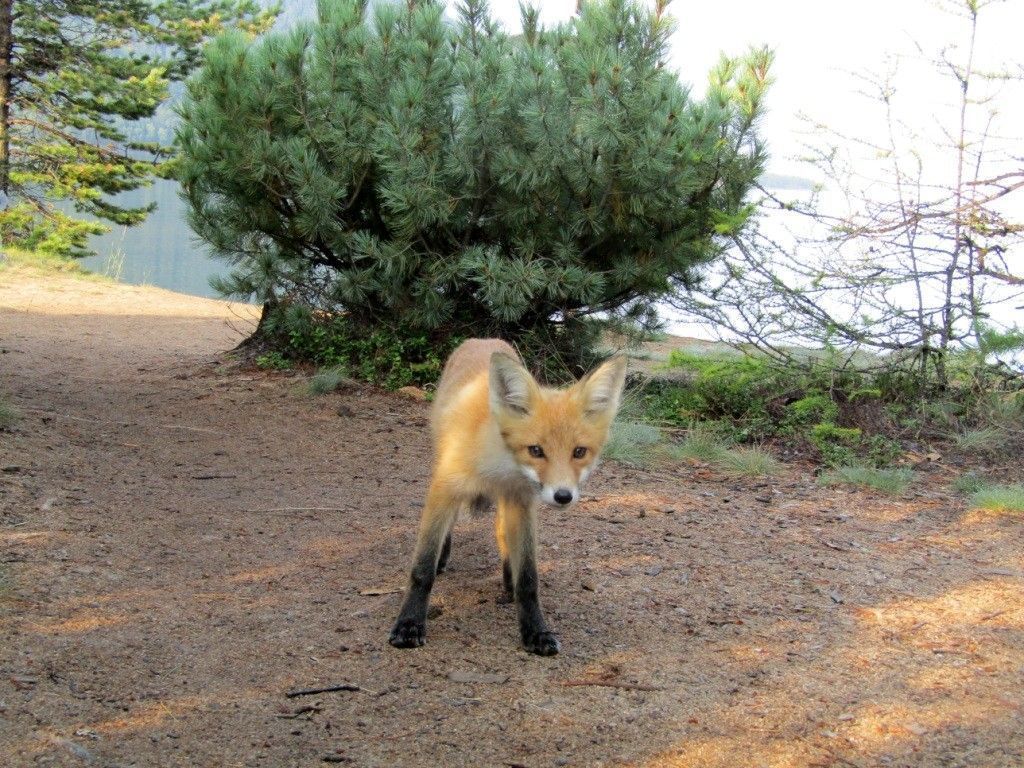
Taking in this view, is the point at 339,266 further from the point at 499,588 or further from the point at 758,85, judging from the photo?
the point at 499,588

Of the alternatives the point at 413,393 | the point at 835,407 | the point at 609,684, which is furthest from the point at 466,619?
the point at 835,407

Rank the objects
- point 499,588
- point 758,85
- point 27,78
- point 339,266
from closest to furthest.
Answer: point 499,588 → point 758,85 → point 339,266 → point 27,78

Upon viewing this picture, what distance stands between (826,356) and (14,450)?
268 inches

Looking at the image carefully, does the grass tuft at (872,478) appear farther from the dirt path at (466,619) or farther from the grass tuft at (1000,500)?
the grass tuft at (1000,500)

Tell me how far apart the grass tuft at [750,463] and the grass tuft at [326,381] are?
12.2ft

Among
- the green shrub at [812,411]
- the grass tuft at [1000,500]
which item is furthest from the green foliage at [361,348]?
the grass tuft at [1000,500]

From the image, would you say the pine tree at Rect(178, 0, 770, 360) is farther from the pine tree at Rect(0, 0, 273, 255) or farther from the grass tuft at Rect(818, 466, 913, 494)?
the pine tree at Rect(0, 0, 273, 255)

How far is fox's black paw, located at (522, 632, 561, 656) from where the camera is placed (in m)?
4.00

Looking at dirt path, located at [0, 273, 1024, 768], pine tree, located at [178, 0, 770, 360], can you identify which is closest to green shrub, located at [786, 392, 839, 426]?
dirt path, located at [0, 273, 1024, 768]

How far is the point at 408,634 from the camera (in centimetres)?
400

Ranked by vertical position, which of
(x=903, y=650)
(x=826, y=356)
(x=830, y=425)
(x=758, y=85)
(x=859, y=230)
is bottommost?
(x=903, y=650)

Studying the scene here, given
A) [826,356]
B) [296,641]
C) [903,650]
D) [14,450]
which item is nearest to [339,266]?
[14,450]

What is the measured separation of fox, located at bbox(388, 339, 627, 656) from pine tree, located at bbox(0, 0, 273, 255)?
2087cm

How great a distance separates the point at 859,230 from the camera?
324 inches
